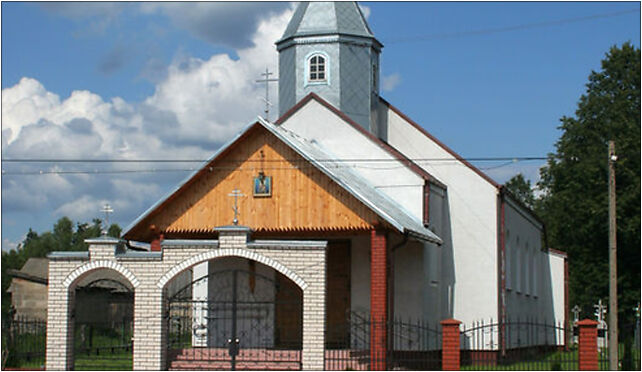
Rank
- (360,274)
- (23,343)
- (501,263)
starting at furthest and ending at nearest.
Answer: (501,263) < (360,274) < (23,343)

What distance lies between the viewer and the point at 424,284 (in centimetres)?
2333

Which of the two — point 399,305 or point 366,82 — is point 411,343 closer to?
point 399,305

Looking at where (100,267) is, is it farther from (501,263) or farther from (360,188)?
(501,263)

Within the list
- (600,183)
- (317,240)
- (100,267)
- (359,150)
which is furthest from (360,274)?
(600,183)

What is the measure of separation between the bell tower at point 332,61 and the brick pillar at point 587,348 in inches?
414

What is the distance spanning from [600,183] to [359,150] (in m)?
21.2

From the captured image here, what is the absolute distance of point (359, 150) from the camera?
81.1 feet

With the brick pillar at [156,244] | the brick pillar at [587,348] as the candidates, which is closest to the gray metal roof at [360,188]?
the brick pillar at [156,244]

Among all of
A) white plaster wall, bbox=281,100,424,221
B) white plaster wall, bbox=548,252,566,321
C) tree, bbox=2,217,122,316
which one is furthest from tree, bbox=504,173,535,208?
white plaster wall, bbox=281,100,424,221

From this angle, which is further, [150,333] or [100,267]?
[100,267]

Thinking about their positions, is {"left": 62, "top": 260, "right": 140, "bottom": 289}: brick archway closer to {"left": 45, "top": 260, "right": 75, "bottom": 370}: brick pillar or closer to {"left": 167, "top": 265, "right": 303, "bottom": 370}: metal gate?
{"left": 45, "top": 260, "right": 75, "bottom": 370}: brick pillar

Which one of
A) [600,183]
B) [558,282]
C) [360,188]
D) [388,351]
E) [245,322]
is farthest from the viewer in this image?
[600,183]

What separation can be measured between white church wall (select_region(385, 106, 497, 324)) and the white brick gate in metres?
8.67

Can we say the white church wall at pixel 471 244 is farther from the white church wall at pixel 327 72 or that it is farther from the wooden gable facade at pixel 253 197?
the wooden gable facade at pixel 253 197
